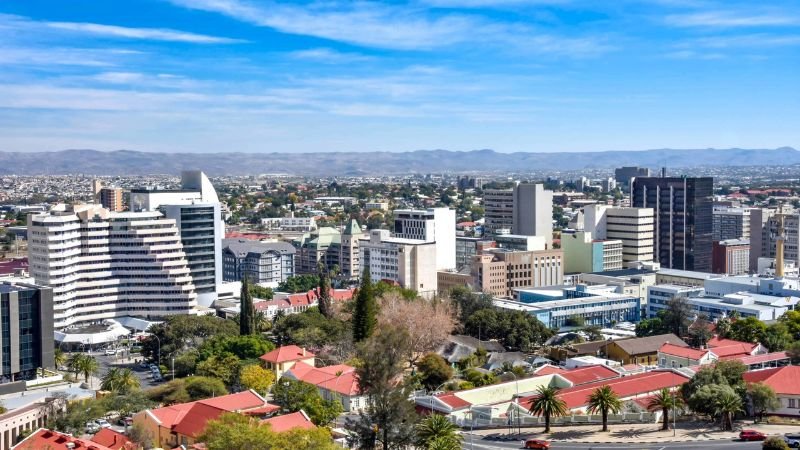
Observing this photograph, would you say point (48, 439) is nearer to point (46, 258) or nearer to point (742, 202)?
point (46, 258)

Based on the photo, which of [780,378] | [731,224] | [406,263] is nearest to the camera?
[780,378]

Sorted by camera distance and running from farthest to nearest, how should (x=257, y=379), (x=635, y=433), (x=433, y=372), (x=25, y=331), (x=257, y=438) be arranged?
(x=25, y=331) < (x=433, y=372) < (x=257, y=379) < (x=635, y=433) < (x=257, y=438)

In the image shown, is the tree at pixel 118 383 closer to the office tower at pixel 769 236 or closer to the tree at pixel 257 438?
the tree at pixel 257 438

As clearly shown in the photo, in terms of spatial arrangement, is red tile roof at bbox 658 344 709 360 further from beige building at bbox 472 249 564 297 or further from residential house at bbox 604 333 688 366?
beige building at bbox 472 249 564 297

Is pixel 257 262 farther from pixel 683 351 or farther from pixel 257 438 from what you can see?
pixel 257 438

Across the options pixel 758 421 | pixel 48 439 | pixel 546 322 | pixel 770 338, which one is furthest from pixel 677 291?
pixel 48 439

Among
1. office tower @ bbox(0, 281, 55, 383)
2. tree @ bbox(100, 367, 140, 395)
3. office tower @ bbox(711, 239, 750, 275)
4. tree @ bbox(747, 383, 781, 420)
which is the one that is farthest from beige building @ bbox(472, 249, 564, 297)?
tree @ bbox(747, 383, 781, 420)

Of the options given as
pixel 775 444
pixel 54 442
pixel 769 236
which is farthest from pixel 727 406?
pixel 769 236

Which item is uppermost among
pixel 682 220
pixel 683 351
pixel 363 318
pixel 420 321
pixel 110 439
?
pixel 682 220
